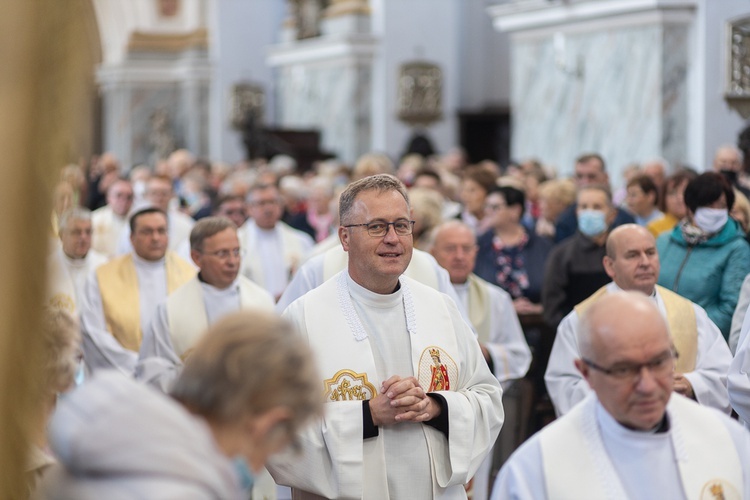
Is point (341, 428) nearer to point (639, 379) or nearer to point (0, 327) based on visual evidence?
point (639, 379)

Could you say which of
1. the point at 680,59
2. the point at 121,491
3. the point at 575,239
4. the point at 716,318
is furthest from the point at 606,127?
the point at 121,491

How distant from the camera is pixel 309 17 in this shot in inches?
942

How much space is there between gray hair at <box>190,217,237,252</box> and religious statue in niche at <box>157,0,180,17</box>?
78.3 ft

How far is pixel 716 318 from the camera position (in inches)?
257

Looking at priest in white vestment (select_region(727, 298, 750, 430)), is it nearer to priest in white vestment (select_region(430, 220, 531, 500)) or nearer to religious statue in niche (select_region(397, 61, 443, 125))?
priest in white vestment (select_region(430, 220, 531, 500))

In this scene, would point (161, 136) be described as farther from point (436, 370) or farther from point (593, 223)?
point (436, 370)

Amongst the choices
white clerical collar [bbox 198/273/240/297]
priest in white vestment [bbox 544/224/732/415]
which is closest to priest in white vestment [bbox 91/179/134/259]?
white clerical collar [bbox 198/273/240/297]

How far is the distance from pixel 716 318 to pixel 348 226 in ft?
9.90

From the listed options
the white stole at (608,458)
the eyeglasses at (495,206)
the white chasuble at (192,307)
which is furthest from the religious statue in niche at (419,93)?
the white stole at (608,458)

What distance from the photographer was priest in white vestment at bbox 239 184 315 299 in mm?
9750

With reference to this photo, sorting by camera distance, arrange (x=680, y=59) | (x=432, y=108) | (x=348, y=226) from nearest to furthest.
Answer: (x=348, y=226)
(x=680, y=59)
(x=432, y=108)

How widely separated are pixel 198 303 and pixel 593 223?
282cm

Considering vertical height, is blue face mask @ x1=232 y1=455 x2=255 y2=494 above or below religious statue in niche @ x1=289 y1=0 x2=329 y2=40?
below

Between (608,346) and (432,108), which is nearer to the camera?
(608,346)
